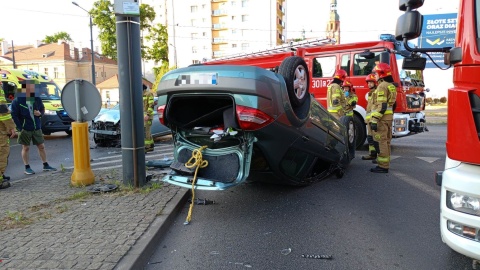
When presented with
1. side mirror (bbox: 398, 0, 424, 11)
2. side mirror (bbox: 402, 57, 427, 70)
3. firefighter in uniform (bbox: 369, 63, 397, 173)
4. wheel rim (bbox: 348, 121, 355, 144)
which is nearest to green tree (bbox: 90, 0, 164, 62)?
wheel rim (bbox: 348, 121, 355, 144)

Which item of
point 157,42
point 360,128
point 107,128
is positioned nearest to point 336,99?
point 360,128

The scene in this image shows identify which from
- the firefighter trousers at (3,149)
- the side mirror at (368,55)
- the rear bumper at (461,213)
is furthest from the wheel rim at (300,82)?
the firefighter trousers at (3,149)

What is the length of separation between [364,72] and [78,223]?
702 cm

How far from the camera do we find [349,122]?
705 cm

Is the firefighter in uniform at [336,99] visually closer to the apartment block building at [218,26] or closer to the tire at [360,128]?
the tire at [360,128]

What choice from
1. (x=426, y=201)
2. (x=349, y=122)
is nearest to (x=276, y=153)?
(x=426, y=201)

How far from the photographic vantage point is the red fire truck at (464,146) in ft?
7.65

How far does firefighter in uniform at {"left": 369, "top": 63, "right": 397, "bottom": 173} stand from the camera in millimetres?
6445

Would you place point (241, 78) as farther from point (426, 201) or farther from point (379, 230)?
point (426, 201)

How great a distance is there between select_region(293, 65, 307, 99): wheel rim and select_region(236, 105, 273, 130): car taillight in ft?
2.17

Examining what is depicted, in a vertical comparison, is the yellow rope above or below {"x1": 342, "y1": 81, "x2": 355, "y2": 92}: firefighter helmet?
below

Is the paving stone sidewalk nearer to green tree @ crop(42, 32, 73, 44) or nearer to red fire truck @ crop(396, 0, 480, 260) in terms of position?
red fire truck @ crop(396, 0, 480, 260)

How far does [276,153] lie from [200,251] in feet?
4.62

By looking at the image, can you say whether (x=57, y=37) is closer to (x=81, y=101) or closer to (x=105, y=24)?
(x=105, y=24)
